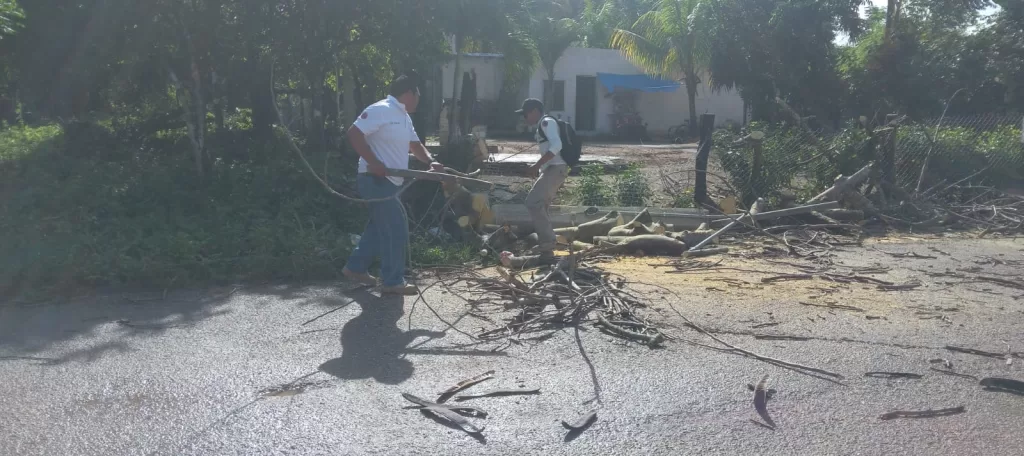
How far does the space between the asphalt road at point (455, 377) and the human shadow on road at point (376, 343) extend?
20mm

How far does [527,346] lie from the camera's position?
575cm

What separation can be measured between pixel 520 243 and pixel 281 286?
2.67m

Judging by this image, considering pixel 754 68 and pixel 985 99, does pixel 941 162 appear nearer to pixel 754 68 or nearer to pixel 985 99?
pixel 985 99

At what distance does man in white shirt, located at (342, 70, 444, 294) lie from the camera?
6625 mm

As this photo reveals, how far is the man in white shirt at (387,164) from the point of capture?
6.62 m

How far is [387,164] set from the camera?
6781mm

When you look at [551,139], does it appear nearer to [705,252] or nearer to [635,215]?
[705,252]

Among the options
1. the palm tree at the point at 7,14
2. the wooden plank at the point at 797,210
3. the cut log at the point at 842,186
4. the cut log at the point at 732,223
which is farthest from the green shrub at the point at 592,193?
the palm tree at the point at 7,14

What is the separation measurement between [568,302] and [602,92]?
30.6 m

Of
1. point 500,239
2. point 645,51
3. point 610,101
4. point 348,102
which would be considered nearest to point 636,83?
point 610,101

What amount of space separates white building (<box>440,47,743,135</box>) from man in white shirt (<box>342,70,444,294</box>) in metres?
26.5

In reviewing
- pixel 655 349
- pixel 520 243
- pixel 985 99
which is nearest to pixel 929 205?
pixel 520 243

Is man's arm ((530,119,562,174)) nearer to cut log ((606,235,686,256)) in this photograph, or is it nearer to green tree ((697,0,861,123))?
cut log ((606,235,686,256))

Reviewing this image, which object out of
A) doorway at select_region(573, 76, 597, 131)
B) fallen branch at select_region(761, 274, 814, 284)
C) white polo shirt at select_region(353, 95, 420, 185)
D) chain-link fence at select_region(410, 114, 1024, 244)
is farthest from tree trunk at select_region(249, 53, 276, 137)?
doorway at select_region(573, 76, 597, 131)
